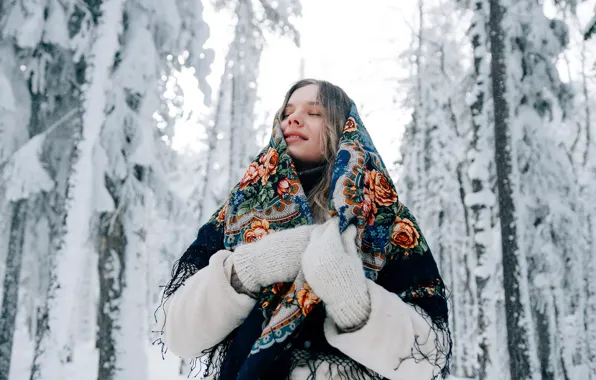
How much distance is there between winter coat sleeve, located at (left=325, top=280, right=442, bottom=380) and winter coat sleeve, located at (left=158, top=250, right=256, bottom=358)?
15.2 inches

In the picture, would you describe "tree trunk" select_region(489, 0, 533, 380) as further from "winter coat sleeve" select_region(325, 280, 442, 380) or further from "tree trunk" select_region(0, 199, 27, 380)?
"tree trunk" select_region(0, 199, 27, 380)

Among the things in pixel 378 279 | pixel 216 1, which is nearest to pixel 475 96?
pixel 378 279

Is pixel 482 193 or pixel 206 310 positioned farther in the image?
pixel 482 193

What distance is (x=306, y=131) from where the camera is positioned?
90.8 inches

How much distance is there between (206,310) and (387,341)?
2.37 ft

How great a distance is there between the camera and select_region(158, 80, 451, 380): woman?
66.4 inches

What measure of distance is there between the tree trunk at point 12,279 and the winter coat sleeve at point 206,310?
28.1 ft

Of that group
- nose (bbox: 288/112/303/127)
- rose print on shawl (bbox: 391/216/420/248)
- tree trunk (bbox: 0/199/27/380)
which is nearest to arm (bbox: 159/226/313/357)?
rose print on shawl (bbox: 391/216/420/248)

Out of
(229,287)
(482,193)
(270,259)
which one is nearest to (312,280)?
(270,259)

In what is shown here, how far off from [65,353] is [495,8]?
8608 millimetres

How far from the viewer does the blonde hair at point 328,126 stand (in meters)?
2.21

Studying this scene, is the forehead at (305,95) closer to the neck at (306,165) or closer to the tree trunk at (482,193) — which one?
the neck at (306,165)

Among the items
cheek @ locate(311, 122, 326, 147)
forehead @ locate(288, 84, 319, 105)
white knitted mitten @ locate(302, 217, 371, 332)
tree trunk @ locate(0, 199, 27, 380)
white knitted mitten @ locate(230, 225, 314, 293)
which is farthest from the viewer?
tree trunk @ locate(0, 199, 27, 380)

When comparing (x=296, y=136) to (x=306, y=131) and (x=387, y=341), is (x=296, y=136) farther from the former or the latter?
(x=387, y=341)
